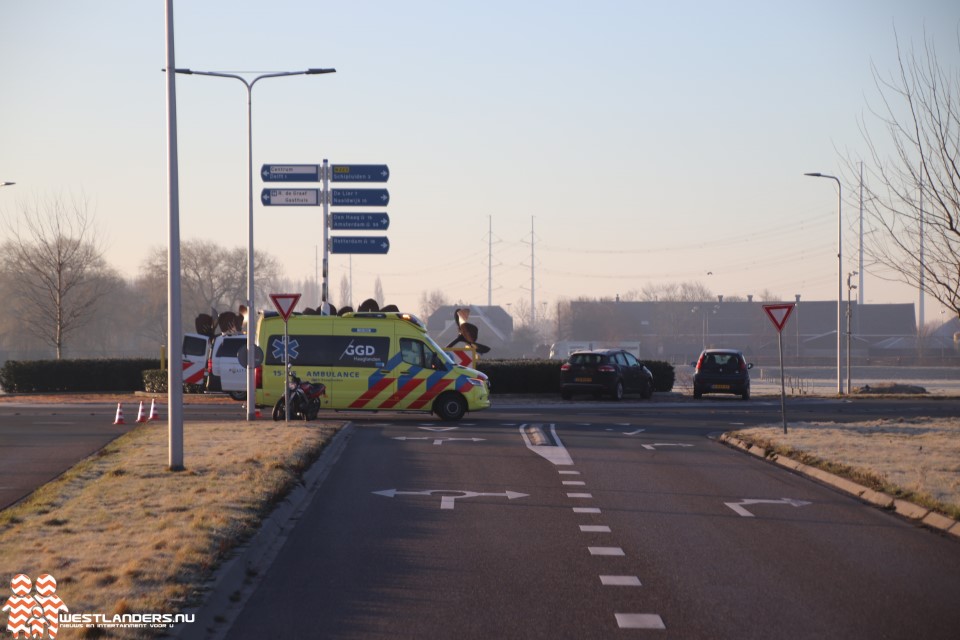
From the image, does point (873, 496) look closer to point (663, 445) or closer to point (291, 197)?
point (663, 445)

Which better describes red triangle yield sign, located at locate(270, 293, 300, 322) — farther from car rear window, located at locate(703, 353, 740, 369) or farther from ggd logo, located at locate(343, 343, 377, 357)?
car rear window, located at locate(703, 353, 740, 369)

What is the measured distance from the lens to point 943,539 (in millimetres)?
10477

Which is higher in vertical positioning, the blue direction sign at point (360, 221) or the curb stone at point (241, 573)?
the blue direction sign at point (360, 221)

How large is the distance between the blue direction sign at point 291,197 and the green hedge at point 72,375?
12040mm

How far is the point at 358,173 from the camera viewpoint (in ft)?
111

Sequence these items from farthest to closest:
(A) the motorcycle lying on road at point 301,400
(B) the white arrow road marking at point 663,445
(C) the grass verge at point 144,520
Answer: (A) the motorcycle lying on road at point 301,400
(B) the white arrow road marking at point 663,445
(C) the grass verge at point 144,520

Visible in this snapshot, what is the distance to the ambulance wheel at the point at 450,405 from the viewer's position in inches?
1015

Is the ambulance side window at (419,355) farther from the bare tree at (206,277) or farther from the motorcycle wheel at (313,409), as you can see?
the bare tree at (206,277)

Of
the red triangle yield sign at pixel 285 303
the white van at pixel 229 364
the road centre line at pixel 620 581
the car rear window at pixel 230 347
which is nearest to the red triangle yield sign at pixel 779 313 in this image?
the red triangle yield sign at pixel 285 303

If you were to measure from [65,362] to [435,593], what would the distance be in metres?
36.5

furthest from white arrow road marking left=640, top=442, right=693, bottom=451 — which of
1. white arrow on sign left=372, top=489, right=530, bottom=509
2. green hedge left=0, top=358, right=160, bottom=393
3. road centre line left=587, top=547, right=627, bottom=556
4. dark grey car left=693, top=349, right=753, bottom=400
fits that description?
green hedge left=0, top=358, right=160, bottom=393

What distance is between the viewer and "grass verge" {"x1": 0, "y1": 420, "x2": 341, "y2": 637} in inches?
300

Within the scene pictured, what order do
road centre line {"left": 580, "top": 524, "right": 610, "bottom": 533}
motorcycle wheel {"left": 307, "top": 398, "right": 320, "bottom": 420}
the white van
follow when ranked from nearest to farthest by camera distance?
road centre line {"left": 580, "top": 524, "right": 610, "bottom": 533}
motorcycle wheel {"left": 307, "top": 398, "right": 320, "bottom": 420}
the white van

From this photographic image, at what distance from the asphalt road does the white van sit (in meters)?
18.3
